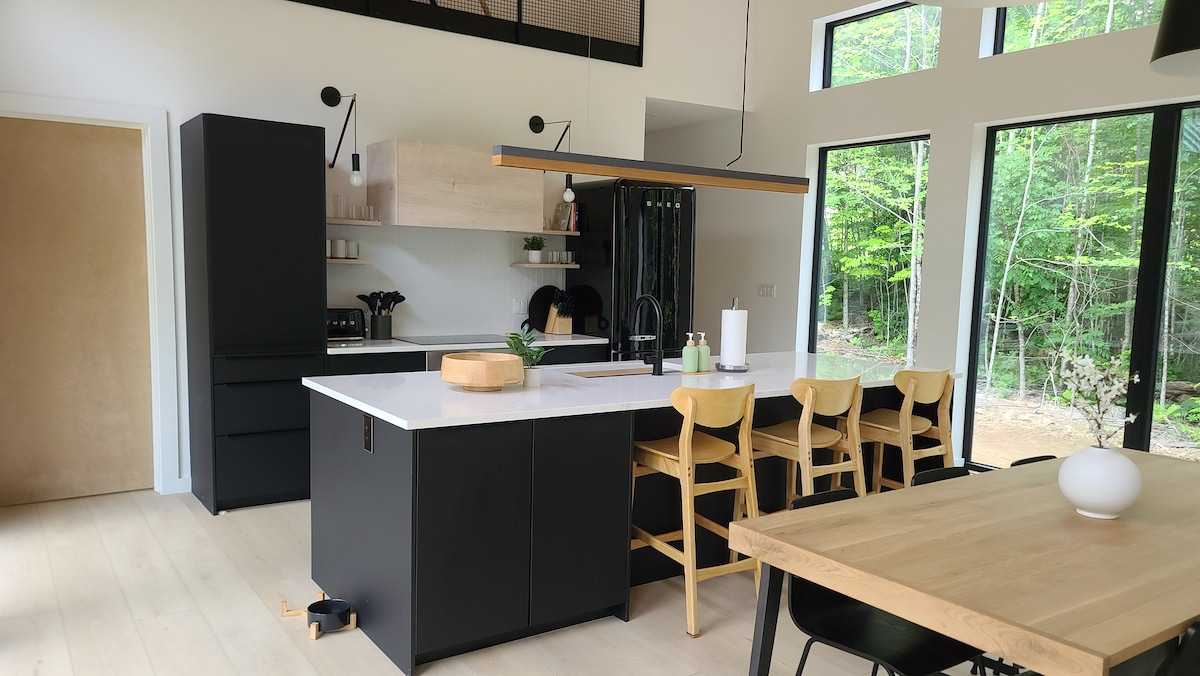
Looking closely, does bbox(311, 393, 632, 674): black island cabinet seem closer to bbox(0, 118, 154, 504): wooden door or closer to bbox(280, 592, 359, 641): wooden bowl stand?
bbox(280, 592, 359, 641): wooden bowl stand

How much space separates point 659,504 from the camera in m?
3.60

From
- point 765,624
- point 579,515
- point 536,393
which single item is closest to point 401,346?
point 536,393

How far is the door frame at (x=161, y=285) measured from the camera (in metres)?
4.64

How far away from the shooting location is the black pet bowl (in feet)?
9.87

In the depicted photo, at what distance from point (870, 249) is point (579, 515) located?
13.8ft

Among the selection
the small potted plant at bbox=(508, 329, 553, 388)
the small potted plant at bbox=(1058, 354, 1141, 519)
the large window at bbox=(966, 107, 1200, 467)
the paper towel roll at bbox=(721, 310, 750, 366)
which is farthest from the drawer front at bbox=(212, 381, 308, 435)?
the large window at bbox=(966, 107, 1200, 467)

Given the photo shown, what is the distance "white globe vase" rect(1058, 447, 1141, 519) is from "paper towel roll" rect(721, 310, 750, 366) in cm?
203

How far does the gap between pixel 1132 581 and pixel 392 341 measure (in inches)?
174

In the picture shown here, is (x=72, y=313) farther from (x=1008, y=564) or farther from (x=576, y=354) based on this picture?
(x=1008, y=564)

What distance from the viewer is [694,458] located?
3.17 meters

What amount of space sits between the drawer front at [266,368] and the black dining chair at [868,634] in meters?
3.29

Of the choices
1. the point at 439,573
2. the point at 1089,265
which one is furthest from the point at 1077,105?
the point at 439,573

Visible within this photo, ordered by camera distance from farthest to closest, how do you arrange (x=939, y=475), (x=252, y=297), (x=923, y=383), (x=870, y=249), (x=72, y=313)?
(x=870, y=249), (x=72, y=313), (x=252, y=297), (x=923, y=383), (x=939, y=475)

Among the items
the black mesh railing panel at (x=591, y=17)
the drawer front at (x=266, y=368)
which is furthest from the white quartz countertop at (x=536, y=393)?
the black mesh railing panel at (x=591, y=17)
